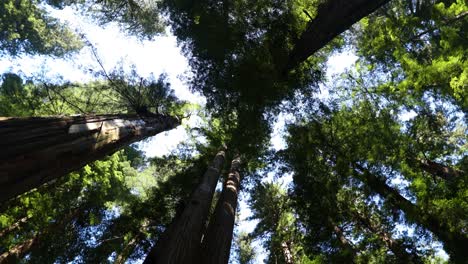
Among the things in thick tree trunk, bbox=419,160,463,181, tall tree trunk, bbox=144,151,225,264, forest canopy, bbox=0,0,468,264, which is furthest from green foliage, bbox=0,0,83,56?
thick tree trunk, bbox=419,160,463,181

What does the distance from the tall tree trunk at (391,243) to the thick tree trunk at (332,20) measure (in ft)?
17.3

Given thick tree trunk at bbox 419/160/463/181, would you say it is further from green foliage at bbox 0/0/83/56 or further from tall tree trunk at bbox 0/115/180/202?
green foliage at bbox 0/0/83/56

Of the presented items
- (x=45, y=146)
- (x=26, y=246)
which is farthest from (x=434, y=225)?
(x=26, y=246)

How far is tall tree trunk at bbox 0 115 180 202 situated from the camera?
2.41 metres

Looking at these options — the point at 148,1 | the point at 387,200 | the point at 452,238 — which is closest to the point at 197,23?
the point at 387,200

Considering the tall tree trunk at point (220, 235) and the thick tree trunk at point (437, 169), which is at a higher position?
the thick tree trunk at point (437, 169)

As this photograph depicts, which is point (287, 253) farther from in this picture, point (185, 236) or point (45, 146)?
point (45, 146)

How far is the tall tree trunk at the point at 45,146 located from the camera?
2406 mm

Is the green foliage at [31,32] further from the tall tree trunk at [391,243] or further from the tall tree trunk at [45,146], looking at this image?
the tall tree trunk at [391,243]

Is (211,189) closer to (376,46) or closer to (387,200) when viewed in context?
(387,200)

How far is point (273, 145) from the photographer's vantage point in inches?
502

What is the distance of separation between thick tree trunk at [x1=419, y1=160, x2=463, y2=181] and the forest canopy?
5 centimetres

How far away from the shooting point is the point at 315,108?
8875mm

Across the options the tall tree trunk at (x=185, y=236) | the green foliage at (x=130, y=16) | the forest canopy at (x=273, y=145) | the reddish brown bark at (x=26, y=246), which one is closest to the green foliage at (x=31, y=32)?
the green foliage at (x=130, y=16)
